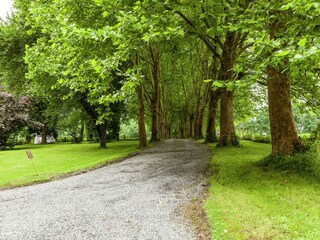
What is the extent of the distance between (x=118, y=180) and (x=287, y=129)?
Result: 561 cm

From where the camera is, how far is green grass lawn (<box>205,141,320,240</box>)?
4.95 metres

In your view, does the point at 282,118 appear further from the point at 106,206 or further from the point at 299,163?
the point at 106,206

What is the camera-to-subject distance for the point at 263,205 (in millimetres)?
6176

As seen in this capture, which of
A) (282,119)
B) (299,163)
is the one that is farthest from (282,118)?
(299,163)

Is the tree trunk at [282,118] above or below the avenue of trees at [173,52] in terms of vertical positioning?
below

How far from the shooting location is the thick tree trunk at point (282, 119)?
31.8 feet

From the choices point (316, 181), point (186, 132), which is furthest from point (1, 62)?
point (186, 132)

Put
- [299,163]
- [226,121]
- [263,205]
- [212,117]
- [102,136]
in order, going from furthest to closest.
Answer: [102,136] < [212,117] < [226,121] < [299,163] < [263,205]

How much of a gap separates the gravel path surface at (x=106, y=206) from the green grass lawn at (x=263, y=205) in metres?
0.66

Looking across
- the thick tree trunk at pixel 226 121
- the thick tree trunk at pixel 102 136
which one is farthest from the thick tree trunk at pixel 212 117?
the thick tree trunk at pixel 102 136

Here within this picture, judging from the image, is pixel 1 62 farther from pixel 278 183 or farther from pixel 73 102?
pixel 278 183

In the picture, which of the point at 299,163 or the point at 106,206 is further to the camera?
the point at 299,163

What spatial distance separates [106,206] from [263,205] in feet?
11.2

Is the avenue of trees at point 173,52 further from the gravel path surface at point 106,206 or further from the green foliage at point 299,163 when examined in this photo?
the gravel path surface at point 106,206
